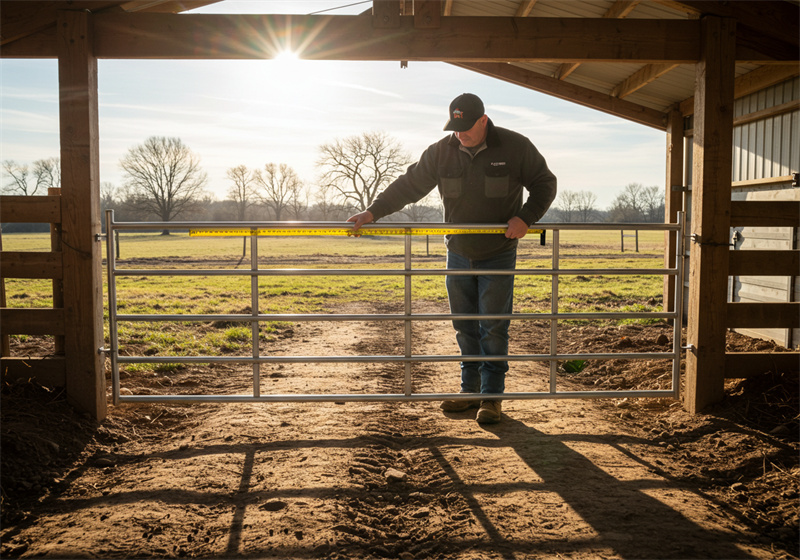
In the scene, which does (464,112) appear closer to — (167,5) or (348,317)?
(348,317)

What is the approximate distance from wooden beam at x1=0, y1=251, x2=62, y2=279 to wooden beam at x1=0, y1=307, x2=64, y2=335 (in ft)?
0.89

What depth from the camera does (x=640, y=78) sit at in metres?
7.62

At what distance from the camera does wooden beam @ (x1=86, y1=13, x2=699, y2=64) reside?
14.9ft

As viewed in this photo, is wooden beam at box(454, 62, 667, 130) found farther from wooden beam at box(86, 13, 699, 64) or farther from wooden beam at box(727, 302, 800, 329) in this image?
wooden beam at box(727, 302, 800, 329)

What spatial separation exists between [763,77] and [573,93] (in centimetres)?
265

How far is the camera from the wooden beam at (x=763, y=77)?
629 centimetres

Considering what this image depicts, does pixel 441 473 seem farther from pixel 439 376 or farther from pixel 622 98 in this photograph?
pixel 622 98

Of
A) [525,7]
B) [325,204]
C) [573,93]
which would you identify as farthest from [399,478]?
[325,204]

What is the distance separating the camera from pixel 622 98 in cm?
902

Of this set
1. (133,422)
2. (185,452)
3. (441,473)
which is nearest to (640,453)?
(441,473)

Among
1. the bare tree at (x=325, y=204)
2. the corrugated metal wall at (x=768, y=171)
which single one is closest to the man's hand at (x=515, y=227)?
the corrugated metal wall at (x=768, y=171)

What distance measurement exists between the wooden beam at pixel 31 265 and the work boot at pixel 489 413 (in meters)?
3.37

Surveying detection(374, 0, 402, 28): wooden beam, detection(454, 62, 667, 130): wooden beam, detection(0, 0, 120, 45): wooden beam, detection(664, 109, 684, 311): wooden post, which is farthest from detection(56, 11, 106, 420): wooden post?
detection(664, 109, 684, 311): wooden post

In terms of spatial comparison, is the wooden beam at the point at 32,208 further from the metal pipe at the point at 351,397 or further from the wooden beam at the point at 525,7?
the wooden beam at the point at 525,7
